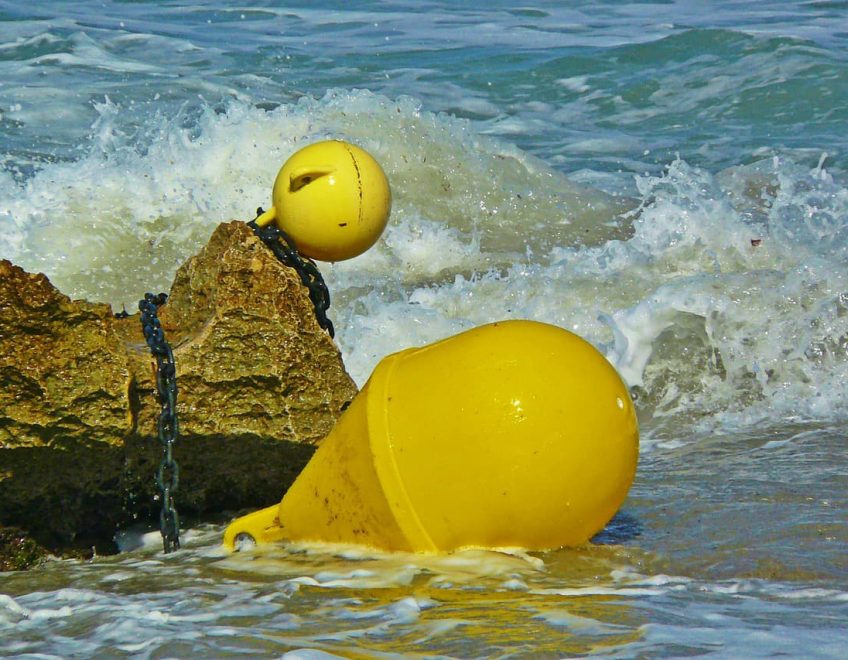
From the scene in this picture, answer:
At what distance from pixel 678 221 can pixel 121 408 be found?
513cm

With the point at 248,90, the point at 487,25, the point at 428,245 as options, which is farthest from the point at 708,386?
the point at 487,25

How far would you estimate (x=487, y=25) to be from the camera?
53.1ft

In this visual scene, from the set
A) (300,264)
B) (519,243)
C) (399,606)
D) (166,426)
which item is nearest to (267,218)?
(300,264)

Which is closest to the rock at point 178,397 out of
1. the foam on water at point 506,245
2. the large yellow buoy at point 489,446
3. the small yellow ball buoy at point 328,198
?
the small yellow ball buoy at point 328,198

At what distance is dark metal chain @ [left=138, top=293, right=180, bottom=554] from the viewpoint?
3609mm

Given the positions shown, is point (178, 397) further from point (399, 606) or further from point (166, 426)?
point (399, 606)

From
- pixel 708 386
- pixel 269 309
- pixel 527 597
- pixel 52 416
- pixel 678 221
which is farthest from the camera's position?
pixel 678 221

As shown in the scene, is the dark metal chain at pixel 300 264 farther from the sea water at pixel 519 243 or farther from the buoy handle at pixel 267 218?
the sea water at pixel 519 243

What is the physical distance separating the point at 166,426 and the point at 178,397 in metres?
0.13

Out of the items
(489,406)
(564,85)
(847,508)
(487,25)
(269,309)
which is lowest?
(847,508)

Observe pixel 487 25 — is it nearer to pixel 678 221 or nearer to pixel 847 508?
pixel 678 221

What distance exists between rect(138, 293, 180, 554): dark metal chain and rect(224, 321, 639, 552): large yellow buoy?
1.63 feet

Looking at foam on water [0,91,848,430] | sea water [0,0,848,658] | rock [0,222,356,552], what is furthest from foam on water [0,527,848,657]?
foam on water [0,91,848,430]

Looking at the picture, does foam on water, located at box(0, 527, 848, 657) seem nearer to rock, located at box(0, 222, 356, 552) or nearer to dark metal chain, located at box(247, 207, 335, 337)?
rock, located at box(0, 222, 356, 552)
